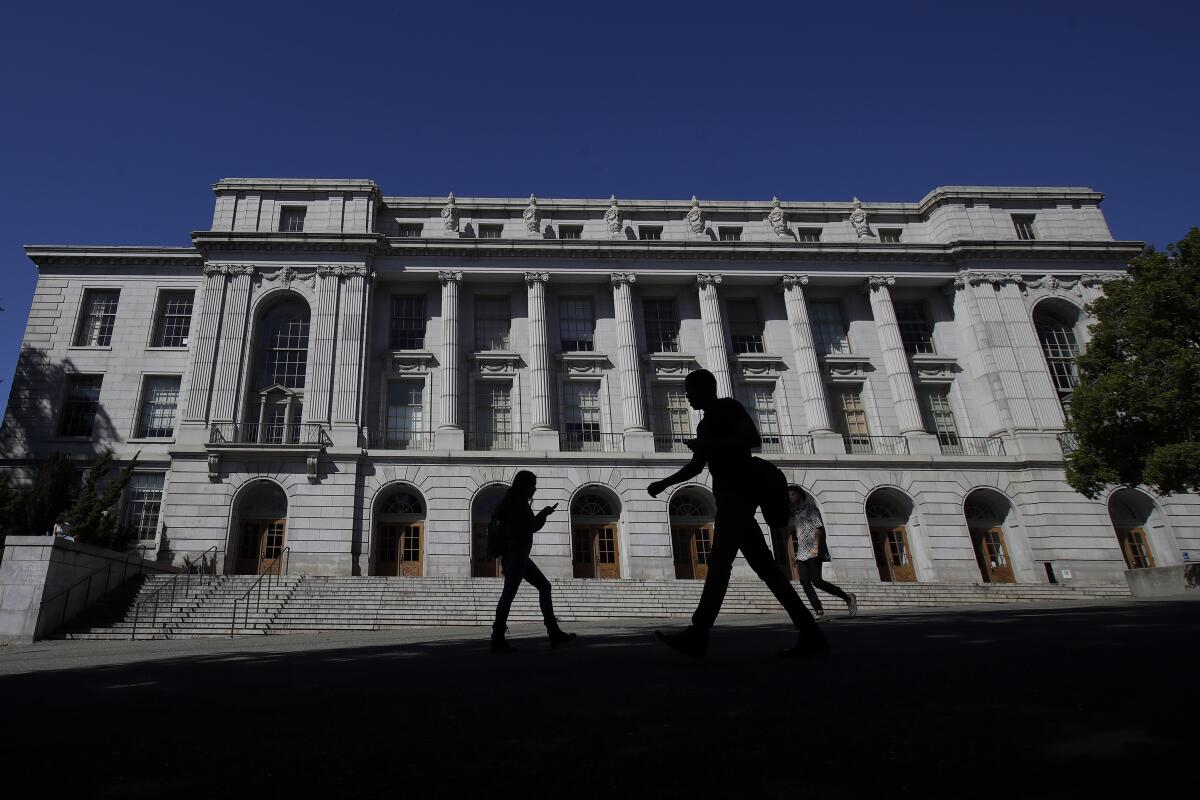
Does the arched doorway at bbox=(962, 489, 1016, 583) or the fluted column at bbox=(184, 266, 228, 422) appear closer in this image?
the fluted column at bbox=(184, 266, 228, 422)

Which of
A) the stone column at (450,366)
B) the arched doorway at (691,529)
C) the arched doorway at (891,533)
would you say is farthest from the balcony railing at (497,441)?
the arched doorway at (891,533)

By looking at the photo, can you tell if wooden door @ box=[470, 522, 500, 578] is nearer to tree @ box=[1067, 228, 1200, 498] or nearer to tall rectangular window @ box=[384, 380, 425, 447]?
tall rectangular window @ box=[384, 380, 425, 447]

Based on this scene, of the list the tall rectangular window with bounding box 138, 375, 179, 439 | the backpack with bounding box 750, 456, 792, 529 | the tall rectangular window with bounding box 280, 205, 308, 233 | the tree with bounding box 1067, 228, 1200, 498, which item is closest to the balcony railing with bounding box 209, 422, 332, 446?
the tall rectangular window with bounding box 138, 375, 179, 439

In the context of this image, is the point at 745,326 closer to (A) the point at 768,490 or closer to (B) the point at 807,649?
(A) the point at 768,490

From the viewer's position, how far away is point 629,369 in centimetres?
2855

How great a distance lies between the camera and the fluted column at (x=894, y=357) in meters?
28.7

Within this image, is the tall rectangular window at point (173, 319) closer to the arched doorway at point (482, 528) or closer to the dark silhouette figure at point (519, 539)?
the arched doorway at point (482, 528)

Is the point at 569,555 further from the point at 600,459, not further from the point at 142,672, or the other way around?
the point at 142,672

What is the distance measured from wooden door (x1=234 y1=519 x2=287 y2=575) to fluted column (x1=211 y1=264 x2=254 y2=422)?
4.22m

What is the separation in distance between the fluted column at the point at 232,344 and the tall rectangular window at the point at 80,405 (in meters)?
6.74

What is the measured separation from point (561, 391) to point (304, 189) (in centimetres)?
1475

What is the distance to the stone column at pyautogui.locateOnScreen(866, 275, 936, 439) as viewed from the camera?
28625 millimetres

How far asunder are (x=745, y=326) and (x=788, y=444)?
637 centimetres

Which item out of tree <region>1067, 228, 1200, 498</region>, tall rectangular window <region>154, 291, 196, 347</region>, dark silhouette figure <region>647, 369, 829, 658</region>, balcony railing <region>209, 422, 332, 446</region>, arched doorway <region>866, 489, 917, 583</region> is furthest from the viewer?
tall rectangular window <region>154, 291, 196, 347</region>
